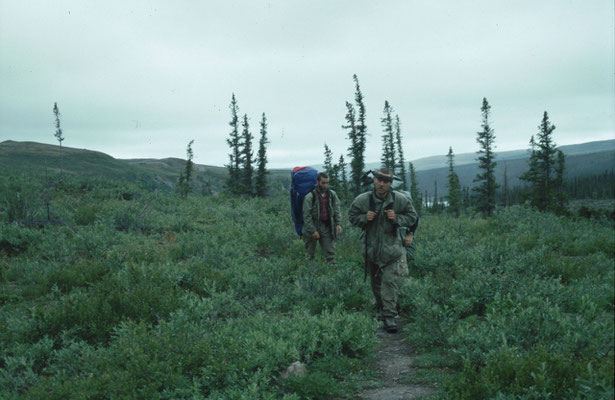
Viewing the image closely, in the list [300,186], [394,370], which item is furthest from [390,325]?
[300,186]

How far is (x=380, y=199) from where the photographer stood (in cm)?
657

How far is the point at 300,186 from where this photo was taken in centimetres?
973

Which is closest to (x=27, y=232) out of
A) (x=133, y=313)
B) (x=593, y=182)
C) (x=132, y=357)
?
(x=133, y=313)

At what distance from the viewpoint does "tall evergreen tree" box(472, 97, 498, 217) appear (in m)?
52.9

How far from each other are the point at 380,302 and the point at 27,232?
9.55 metres

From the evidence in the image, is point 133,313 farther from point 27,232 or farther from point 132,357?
point 27,232

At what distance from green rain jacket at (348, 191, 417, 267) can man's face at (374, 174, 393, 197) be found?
5.2 inches

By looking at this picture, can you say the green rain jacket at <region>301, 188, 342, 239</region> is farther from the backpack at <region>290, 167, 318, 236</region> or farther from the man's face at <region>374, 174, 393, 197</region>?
the man's face at <region>374, 174, 393, 197</region>

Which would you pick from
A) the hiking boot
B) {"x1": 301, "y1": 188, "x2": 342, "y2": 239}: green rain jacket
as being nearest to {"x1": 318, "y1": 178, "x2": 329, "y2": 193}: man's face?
{"x1": 301, "y1": 188, "x2": 342, "y2": 239}: green rain jacket

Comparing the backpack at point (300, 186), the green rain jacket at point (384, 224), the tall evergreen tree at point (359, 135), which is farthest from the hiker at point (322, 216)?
the tall evergreen tree at point (359, 135)

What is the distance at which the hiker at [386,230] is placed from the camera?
6.38m

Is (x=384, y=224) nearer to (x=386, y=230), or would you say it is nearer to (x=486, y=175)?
(x=386, y=230)

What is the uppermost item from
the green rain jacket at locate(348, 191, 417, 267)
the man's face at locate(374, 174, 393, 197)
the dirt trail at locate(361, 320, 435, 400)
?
the man's face at locate(374, 174, 393, 197)

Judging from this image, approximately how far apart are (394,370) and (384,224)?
227cm
